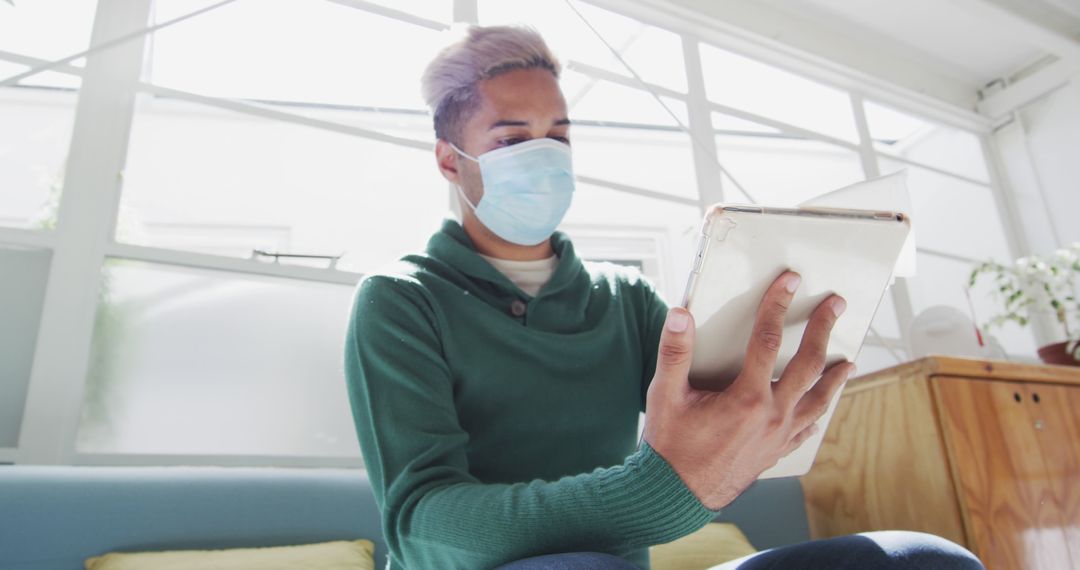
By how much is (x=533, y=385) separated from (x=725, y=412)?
37cm

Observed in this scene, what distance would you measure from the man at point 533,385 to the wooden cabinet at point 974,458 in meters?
0.69

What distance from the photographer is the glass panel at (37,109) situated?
163 cm

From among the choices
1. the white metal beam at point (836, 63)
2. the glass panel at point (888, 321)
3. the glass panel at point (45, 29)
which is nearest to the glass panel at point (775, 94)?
the white metal beam at point (836, 63)

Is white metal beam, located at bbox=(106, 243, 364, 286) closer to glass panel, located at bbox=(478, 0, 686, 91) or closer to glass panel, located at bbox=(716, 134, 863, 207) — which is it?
glass panel, located at bbox=(478, 0, 686, 91)

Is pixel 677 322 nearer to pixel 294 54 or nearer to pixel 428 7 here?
pixel 294 54

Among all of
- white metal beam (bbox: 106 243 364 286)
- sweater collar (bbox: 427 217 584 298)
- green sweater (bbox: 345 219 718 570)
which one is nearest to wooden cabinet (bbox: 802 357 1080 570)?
green sweater (bbox: 345 219 718 570)

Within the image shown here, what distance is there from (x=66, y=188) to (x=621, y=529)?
157 cm

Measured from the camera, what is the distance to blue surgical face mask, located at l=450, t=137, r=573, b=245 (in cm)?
112

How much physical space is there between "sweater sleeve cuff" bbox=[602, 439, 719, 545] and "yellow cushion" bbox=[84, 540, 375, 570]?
2.52ft

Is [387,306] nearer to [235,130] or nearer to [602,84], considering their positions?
[235,130]

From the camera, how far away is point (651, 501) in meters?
0.59

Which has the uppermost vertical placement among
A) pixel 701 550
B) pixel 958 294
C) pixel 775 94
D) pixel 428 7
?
pixel 775 94

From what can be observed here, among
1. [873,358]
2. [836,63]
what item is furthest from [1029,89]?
[873,358]

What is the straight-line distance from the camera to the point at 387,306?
0.86 meters
